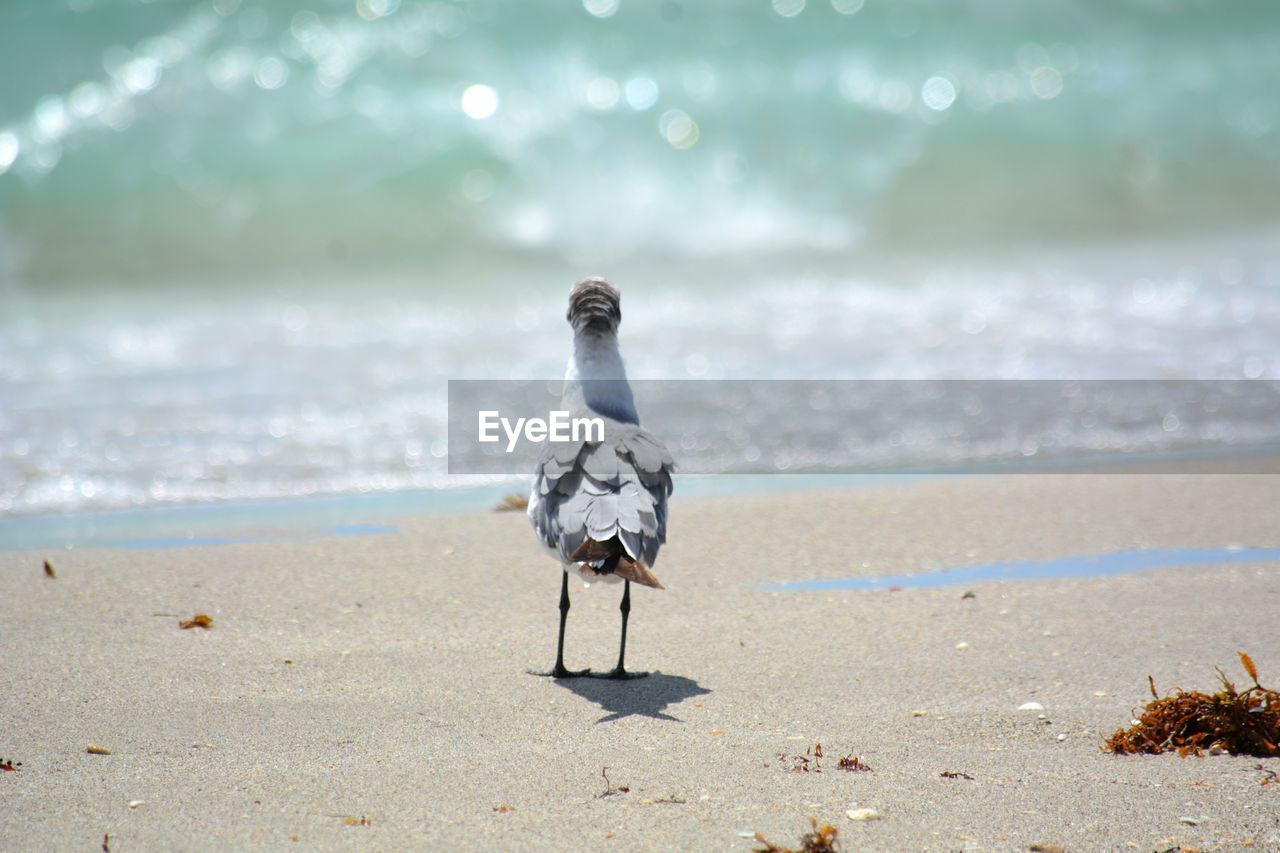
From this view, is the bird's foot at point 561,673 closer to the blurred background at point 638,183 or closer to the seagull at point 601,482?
the seagull at point 601,482

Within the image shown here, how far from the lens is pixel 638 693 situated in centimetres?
410

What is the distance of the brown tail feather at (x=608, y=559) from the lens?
386cm

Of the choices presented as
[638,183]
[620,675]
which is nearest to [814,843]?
[620,675]

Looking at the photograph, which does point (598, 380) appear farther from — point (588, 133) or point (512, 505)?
point (588, 133)

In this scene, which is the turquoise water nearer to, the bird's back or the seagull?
the seagull

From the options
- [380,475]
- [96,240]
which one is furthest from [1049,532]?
[96,240]

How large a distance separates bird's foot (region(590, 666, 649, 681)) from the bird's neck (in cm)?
89

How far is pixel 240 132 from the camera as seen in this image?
638 inches

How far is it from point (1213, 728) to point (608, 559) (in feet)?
5.62

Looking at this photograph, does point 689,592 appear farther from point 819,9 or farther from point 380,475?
point 819,9

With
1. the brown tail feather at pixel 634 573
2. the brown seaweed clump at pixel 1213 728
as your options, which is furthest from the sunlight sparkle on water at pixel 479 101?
the brown seaweed clump at pixel 1213 728

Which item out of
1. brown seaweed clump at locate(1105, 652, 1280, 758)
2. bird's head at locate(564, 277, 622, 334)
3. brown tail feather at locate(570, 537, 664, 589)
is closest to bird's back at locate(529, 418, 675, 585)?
brown tail feather at locate(570, 537, 664, 589)

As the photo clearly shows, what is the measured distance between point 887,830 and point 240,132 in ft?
49.0

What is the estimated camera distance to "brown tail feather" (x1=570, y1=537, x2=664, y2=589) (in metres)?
3.86
